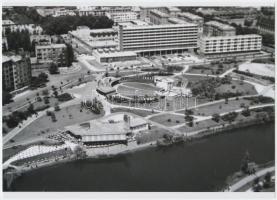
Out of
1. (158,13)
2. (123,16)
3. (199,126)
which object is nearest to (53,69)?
(199,126)

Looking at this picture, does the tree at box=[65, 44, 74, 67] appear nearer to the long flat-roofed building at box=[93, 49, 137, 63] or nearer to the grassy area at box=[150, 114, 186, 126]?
the long flat-roofed building at box=[93, 49, 137, 63]

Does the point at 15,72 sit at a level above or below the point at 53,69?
above

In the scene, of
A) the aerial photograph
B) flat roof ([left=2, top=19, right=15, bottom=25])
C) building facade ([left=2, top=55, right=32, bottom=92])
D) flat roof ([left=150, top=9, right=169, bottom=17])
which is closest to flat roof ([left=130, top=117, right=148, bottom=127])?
the aerial photograph

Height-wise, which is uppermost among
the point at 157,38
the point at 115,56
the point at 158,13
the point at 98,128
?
the point at 158,13

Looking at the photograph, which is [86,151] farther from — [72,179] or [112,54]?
[112,54]

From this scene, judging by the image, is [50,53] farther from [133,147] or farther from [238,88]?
[133,147]

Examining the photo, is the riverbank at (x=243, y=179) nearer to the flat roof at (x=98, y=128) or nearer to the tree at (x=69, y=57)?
the flat roof at (x=98, y=128)

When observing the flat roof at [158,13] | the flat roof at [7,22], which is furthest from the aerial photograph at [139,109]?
the flat roof at [158,13]
